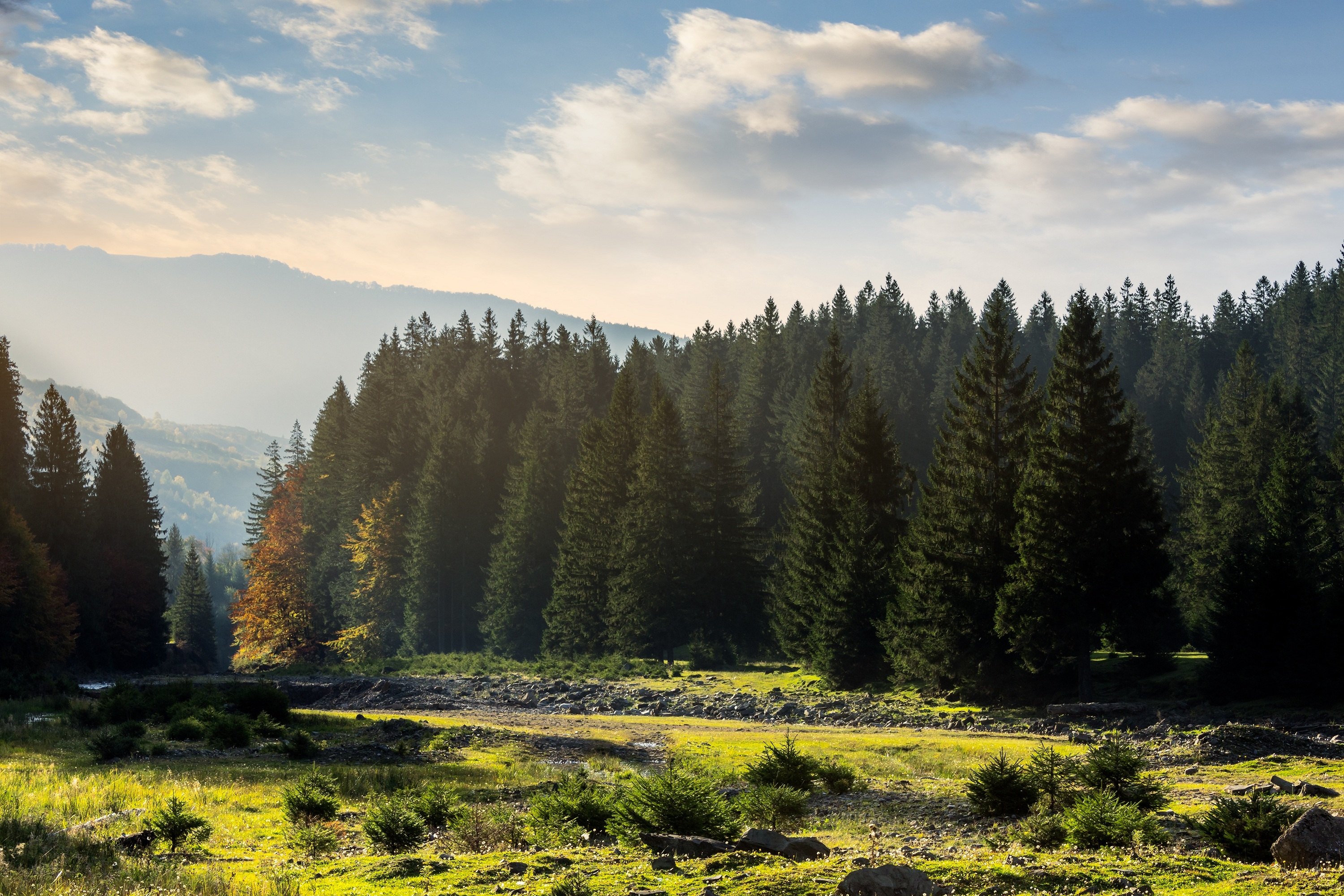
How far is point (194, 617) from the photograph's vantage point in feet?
354

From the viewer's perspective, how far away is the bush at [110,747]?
75.7 ft

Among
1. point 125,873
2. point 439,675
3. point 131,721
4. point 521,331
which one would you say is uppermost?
point 521,331

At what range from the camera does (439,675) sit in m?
62.8

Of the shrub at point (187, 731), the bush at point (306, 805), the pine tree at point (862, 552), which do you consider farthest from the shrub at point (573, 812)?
the pine tree at point (862, 552)

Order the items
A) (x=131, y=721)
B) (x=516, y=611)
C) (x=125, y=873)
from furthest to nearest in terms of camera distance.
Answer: (x=516, y=611) < (x=131, y=721) < (x=125, y=873)

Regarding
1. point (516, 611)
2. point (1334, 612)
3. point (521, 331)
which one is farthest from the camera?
point (521, 331)

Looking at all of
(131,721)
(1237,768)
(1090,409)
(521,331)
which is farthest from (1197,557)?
(521,331)

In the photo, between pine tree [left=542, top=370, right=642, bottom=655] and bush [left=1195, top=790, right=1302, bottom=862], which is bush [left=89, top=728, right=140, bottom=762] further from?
pine tree [left=542, top=370, right=642, bottom=655]

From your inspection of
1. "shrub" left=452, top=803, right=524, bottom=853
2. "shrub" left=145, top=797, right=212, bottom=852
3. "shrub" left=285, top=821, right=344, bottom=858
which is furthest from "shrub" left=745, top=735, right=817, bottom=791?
"shrub" left=145, top=797, right=212, bottom=852

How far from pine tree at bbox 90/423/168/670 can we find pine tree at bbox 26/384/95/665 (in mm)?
1558

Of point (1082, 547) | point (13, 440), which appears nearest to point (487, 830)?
point (1082, 547)

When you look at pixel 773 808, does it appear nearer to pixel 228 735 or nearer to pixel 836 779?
pixel 836 779

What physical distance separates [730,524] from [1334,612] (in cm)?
3861

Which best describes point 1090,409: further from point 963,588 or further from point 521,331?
point 521,331
